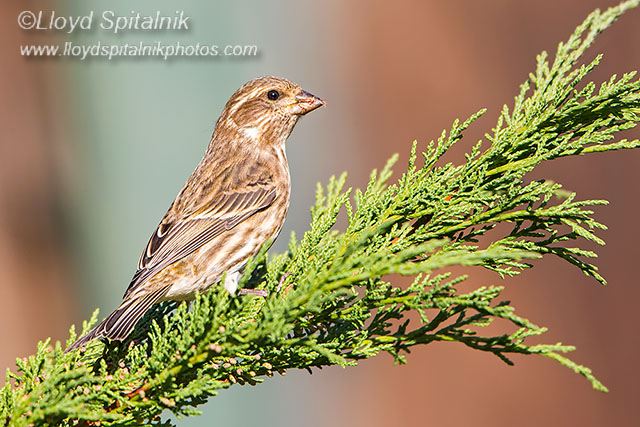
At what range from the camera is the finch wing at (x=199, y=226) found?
12.7 ft

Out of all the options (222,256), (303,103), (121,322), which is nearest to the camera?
(121,322)

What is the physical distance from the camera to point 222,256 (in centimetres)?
412

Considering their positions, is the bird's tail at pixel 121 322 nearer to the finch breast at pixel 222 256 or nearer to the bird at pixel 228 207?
the bird at pixel 228 207

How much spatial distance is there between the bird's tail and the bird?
0.4 inches

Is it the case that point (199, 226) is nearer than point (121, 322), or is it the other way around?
point (121, 322)

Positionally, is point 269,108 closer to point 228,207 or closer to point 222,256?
point 228,207

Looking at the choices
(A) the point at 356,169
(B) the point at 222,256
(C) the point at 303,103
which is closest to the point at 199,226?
(B) the point at 222,256

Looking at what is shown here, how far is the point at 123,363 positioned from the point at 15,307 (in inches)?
224

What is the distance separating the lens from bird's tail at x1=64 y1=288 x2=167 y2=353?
9.34 ft

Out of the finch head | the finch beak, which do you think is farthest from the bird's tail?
the finch beak

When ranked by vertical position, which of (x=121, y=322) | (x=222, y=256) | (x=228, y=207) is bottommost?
(x=121, y=322)

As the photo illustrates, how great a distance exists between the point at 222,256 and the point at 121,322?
46.2 inches

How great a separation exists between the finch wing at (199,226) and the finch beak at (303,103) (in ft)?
2.31

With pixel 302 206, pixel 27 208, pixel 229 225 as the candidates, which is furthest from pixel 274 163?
pixel 302 206
